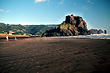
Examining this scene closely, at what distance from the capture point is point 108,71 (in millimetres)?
5562

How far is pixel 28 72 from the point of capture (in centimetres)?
559

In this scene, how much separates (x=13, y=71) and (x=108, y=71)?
730 cm

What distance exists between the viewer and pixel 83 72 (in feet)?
A: 18.3

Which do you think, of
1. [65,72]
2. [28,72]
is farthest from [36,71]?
[65,72]

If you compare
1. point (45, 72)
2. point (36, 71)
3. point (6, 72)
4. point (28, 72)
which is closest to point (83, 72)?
point (45, 72)

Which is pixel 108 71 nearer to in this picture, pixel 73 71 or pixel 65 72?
pixel 73 71

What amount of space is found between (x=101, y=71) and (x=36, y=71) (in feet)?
16.3

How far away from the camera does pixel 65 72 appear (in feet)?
18.3

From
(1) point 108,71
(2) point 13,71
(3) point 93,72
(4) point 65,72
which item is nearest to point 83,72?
(3) point 93,72

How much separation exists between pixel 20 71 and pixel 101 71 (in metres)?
6.23

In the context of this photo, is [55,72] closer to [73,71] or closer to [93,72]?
[73,71]

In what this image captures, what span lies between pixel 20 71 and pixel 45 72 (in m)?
1.99

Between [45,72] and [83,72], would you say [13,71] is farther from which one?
[83,72]

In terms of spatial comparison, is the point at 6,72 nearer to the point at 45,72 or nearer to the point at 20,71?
the point at 20,71
